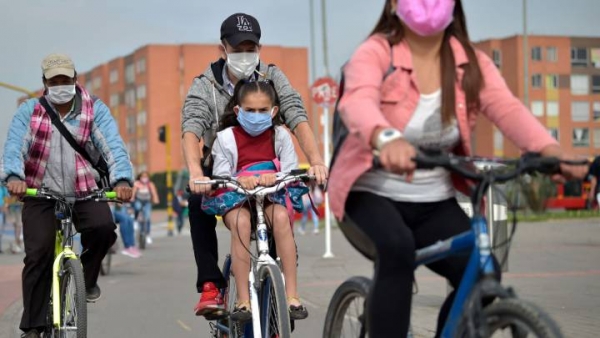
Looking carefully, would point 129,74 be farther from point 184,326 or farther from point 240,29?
point 240,29

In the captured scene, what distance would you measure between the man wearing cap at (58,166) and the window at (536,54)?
83.1 metres

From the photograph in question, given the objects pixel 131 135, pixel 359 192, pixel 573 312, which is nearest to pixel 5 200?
pixel 573 312

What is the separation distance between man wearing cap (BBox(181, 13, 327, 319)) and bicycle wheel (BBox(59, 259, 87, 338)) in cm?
73

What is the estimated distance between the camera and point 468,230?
444 cm

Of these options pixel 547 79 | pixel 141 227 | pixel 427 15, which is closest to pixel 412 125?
pixel 427 15

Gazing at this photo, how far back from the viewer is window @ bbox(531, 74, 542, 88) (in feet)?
291

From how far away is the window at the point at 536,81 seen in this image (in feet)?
291

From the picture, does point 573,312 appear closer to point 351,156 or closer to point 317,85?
point 351,156

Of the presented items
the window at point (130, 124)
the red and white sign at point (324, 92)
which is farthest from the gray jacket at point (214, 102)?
the window at point (130, 124)

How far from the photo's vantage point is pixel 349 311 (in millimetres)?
4891

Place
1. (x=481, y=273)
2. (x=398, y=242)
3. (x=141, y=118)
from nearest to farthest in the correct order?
(x=481, y=273), (x=398, y=242), (x=141, y=118)

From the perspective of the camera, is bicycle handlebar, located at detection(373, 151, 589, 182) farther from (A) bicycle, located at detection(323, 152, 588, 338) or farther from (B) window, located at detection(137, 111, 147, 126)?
(B) window, located at detection(137, 111, 147, 126)

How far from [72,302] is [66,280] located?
16 cm

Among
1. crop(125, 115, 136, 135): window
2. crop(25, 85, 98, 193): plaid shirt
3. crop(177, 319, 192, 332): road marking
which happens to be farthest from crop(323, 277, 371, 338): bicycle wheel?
crop(125, 115, 136, 135): window
